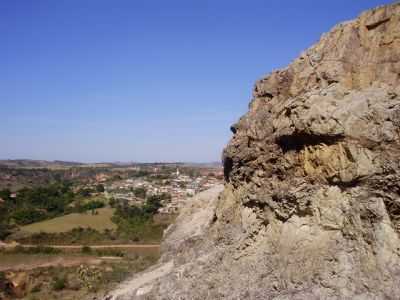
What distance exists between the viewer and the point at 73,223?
62.3 m

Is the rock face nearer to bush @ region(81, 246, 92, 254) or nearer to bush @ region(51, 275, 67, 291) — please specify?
bush @ region(51, 275, 67, 291)

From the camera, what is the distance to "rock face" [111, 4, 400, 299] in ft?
A: 25.5

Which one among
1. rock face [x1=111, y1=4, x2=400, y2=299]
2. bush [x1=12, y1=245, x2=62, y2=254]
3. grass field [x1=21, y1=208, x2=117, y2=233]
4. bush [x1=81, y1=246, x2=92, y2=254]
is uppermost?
rock face [x1=111, y1=4, x2=400, y2=299]

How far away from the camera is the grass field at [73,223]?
59312 mm

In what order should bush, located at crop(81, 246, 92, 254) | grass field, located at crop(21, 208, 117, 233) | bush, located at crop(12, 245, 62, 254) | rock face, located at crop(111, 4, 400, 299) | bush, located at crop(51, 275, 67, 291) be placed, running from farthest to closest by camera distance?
grass field, located at crop(21, 208, 117, 233), bush, located at crop(12, 245, 62, 254), bush, located at crop(81, 246, 92, 254), bush, located at crop(51, 275, 67, 291), rock face, located at crop(111, 4, 400, 299)

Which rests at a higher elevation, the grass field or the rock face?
the rock face

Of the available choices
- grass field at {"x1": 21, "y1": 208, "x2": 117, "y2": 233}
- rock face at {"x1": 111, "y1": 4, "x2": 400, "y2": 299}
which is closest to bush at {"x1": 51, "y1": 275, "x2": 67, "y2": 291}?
rock face at {"x1": 111, "y1": 4, "x2": 400, "y2": 299}

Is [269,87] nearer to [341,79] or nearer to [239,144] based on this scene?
[239,144]

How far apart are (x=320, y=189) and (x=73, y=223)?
5796 centimetres

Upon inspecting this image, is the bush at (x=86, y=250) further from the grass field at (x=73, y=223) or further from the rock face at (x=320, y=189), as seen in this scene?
the rock face at (x=320, y=189)

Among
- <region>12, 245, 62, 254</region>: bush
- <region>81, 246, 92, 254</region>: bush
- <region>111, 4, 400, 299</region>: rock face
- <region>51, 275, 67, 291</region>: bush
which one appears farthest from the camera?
<region>12, 245, 62, 254</region>: bush

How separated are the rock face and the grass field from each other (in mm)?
51057

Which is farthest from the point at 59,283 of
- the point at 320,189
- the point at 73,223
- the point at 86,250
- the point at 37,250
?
the point at 73,223

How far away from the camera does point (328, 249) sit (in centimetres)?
819
